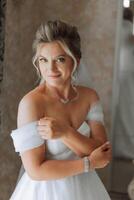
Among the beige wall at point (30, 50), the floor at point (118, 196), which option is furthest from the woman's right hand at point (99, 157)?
the floor at point (118, 196)

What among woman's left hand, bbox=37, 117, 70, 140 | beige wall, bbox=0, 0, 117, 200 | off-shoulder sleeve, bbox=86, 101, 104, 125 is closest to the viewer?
woman's left hand, bbox=37, 117, 70, 140

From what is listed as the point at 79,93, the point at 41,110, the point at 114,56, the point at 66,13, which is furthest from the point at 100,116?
the point at 66,13

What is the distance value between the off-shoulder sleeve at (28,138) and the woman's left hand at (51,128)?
0.07 feet

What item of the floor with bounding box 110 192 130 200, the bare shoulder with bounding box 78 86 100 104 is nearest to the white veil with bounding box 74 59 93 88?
the bare shoulder with bounding box 78 86 100 104

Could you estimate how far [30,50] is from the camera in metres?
2.24

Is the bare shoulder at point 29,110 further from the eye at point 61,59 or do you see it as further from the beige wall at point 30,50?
the beige wall at point 30,50

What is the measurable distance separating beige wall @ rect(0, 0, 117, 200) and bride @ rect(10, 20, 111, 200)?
794mm

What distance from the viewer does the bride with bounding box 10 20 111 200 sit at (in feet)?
3.81

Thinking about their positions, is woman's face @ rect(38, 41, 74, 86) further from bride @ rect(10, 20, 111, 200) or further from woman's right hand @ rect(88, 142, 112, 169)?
woman's right hand @ rect(88, 142, 112, 169)

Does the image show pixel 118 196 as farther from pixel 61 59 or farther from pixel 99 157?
pixel 61 59

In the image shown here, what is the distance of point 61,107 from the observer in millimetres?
1237

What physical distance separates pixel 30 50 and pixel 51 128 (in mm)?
1191

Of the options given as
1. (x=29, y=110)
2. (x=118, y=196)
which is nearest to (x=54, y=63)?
(x=29, y=110)

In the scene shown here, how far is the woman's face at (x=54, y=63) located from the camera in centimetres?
119
